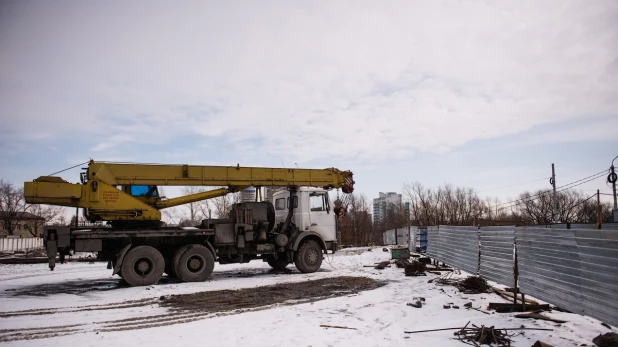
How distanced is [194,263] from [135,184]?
294 centimetres

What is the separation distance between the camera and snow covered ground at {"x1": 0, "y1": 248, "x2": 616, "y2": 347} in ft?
19.0

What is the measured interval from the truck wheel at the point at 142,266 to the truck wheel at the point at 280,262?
4.53 m

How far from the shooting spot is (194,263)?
12359 mm

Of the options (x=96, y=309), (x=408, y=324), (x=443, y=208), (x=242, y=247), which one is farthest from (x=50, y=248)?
(x=443, y=208)

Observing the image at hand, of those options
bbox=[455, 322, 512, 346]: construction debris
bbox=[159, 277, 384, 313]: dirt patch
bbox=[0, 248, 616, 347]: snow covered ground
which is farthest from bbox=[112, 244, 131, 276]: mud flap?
bbox=[455, 322, 512, 346]: construction debris

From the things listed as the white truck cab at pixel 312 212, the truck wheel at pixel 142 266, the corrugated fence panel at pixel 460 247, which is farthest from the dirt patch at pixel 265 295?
the white truck cab at pixel 312 212

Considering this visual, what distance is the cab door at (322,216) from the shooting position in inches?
576

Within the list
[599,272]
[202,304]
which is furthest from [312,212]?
[599,272]

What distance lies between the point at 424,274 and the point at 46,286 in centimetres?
1137

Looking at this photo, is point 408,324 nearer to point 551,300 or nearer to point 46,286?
point 551,300

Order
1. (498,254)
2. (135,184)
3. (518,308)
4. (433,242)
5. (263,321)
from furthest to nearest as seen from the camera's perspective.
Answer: (433,242), (135,184), (498,254), (518,308), (263,321)

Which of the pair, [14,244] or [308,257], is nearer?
[308,257]

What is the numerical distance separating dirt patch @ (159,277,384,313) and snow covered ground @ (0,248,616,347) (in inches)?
17.6

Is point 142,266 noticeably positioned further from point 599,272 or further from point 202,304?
point 599,272
